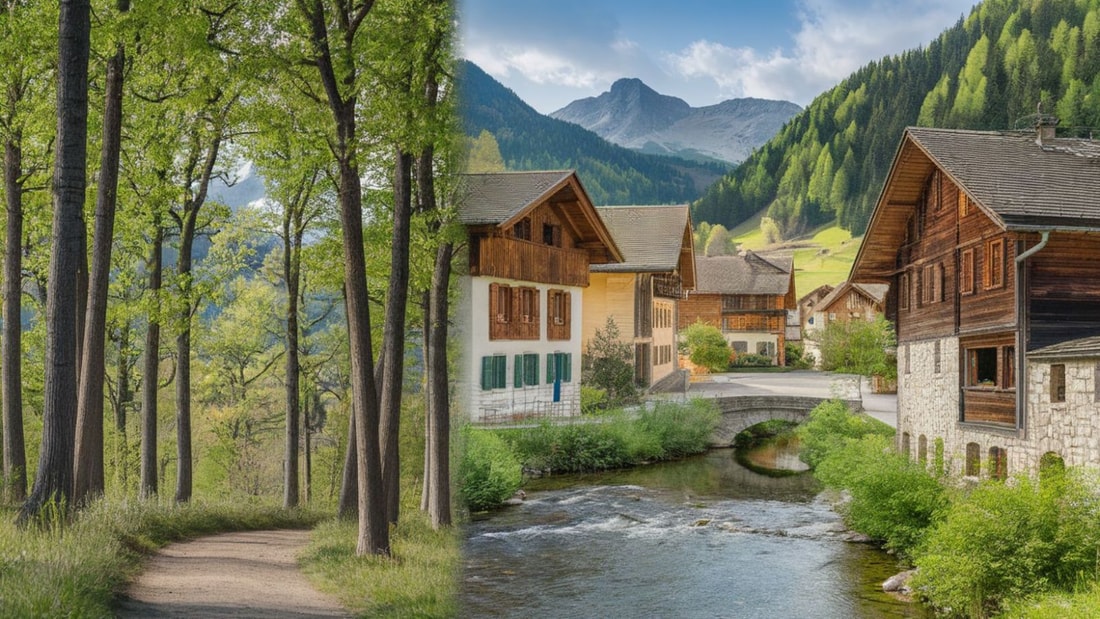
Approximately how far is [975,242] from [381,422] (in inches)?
554

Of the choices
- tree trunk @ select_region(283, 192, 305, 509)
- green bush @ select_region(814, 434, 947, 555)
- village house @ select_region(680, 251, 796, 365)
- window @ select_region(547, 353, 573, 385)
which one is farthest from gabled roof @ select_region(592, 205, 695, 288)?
village house @ select_region(680, 251, 796, 365)

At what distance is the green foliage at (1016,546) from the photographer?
1317cm

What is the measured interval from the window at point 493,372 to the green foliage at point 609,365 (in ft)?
50.0

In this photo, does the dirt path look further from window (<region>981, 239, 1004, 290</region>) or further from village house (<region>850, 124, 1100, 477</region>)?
window (<region>981, 239, 1004, 290</region>)

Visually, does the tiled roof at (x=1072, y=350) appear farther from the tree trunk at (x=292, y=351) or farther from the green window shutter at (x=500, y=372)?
the tree trunk at (x=292, y=351)

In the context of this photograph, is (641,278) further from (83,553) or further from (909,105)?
(83,553)

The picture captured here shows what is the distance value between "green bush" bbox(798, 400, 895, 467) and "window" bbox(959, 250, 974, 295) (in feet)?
26.2

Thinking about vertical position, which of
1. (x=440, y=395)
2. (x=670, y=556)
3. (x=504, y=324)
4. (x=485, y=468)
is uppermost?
(x=504, y=324)

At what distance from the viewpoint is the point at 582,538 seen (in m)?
19.1

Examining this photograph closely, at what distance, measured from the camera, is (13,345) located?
17.9 meters

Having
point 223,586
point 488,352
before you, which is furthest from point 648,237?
point 488,352

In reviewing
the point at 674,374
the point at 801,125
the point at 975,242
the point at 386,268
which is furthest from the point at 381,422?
the point at 674,374

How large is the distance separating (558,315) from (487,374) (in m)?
4.99

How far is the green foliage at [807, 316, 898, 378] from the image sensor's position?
4603 cm
